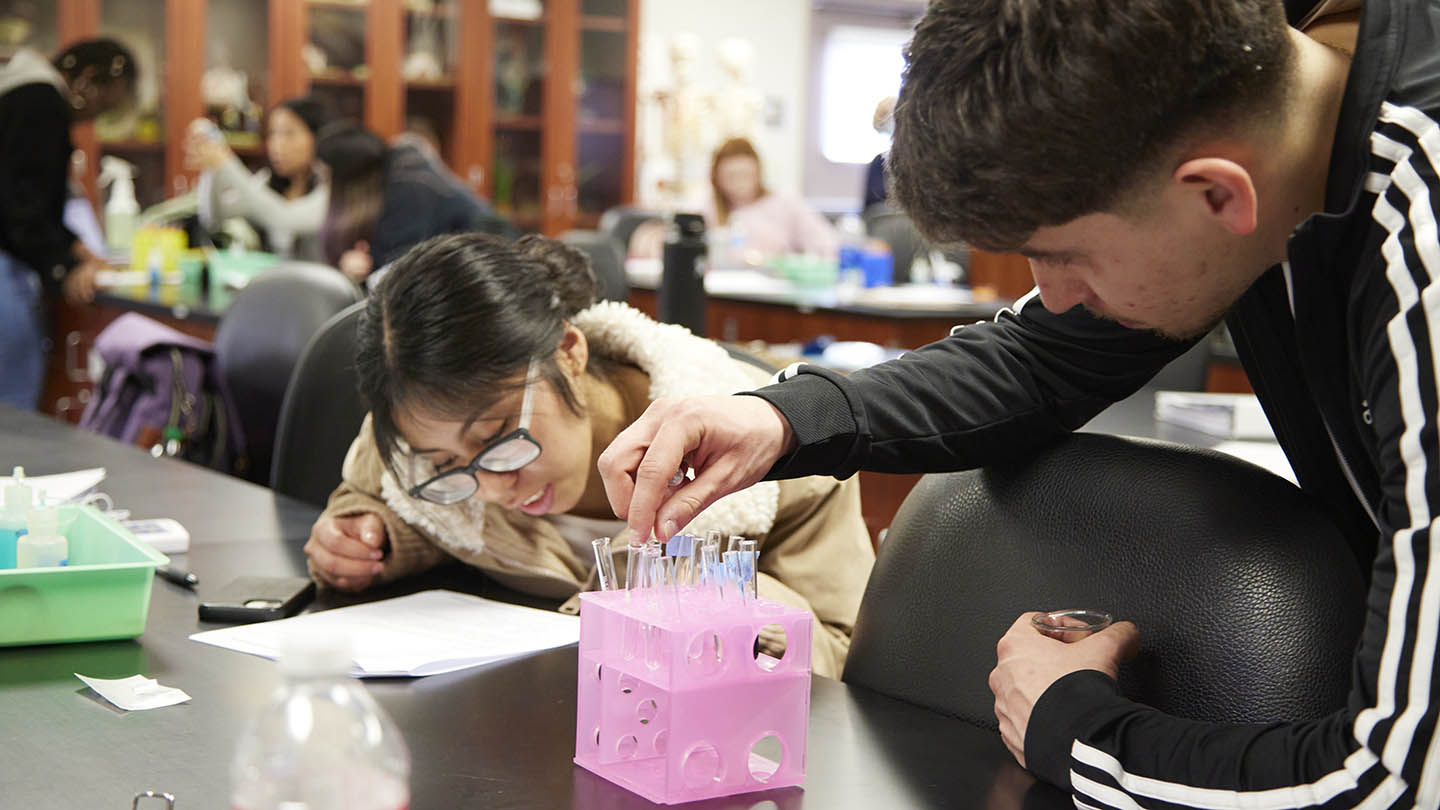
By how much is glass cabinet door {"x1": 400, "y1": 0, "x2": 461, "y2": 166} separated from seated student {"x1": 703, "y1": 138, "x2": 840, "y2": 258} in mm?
1488

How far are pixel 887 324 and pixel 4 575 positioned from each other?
3.77 m

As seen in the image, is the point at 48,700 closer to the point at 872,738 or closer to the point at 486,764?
the point at 486,764

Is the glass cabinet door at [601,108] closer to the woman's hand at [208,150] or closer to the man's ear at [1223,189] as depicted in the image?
the woman's hand at [208,150]

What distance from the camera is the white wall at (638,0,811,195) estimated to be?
27.8 feet

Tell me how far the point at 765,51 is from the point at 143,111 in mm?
3888

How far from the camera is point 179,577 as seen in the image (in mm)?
1599

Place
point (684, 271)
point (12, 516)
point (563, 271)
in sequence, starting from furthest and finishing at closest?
point (684, 271) → point (563, 271) → point (12, 516)

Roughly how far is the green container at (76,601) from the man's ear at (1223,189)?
98cm

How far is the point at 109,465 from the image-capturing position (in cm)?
216

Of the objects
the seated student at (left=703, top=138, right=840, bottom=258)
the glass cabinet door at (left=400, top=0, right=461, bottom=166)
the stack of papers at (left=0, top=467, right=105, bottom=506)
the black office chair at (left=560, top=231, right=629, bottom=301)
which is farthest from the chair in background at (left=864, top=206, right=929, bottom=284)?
the stack of papers at (left=0, top=467, right=105, bottom=506)

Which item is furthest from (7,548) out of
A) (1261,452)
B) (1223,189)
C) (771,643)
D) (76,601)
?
(1261,452)

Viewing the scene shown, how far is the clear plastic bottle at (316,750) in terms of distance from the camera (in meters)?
0.72

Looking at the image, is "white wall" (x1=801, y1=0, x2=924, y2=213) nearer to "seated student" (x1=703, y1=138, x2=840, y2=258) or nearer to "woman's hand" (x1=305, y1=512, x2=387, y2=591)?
"seated student" (x1=703, y1=138, x2=840, y2=258)

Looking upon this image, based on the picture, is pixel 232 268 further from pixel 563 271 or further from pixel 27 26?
pixel 563 271
